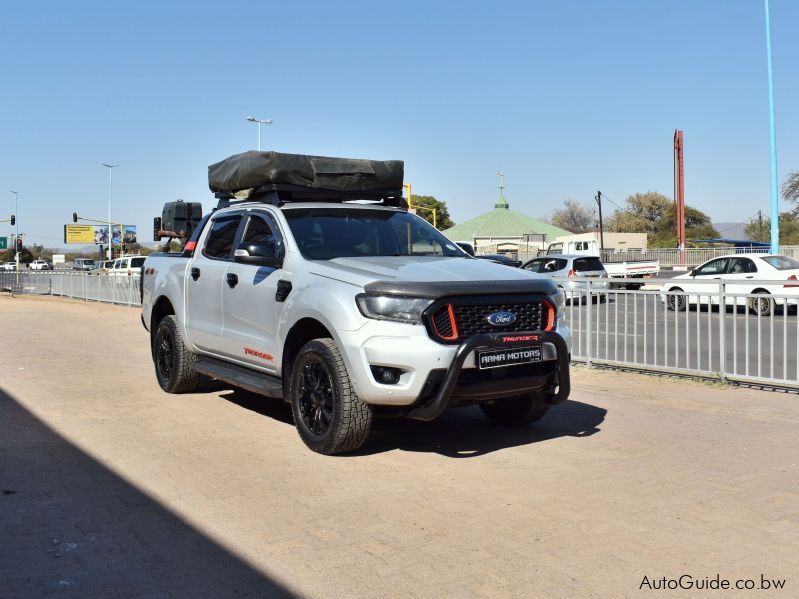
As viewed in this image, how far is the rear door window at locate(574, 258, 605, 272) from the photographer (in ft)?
76.6

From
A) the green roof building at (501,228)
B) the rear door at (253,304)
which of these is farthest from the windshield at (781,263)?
the green roof building at (501,228)

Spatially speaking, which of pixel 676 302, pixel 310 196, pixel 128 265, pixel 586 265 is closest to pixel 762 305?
pixel 676 302

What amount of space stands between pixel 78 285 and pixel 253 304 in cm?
2673

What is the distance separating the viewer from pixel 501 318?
555cm

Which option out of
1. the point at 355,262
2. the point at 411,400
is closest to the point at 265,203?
the point at 355,262

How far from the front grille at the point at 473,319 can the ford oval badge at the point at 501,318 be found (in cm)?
2

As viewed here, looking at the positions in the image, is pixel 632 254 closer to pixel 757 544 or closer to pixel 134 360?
pixel 134 360

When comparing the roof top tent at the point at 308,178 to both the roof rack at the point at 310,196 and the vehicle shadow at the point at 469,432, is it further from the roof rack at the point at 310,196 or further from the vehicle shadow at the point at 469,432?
the vehicle shadow at the point at 469,432

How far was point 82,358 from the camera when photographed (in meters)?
11.7

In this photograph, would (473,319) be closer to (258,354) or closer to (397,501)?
(397,501)

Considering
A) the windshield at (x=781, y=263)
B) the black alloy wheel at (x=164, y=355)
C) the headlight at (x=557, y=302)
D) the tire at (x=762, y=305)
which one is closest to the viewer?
the headlight at (x=557, y=302)

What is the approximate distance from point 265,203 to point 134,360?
5.51 metres

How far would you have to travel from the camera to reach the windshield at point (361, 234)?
644cm

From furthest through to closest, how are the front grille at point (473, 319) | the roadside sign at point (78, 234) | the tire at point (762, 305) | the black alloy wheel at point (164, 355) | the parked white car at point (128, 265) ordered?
the roadside sign at point (78, 234) → the parked white car at point (128, 265) → the tire at point (762, 305) → the black alloy wheel at point (164, 355) → the front grille at point (473, 319)
